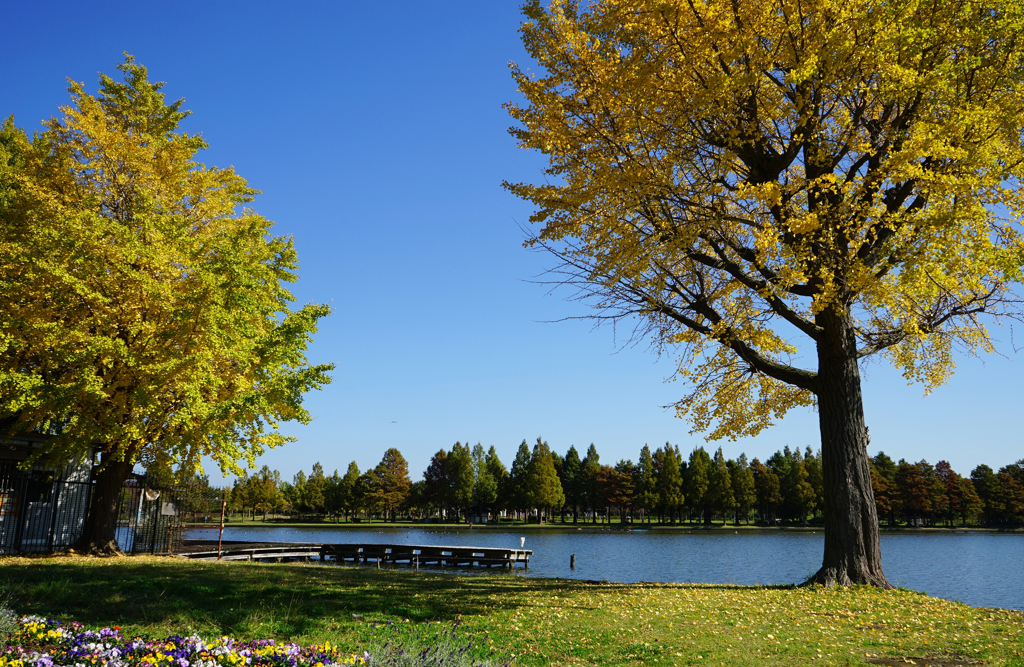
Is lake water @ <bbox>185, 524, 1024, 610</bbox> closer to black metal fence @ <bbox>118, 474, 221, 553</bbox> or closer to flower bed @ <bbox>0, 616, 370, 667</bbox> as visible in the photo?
black metal fence @ <bbox>118, 474, 221, 553</bbox>

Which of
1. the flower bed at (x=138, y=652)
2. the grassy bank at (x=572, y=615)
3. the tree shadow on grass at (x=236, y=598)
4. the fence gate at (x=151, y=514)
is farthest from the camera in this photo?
the fence gate at (x=151, y=514)

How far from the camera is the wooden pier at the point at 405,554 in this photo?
30.7 m

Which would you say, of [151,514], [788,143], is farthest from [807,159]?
[151,514]

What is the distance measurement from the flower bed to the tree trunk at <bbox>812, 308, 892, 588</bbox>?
33.6ft

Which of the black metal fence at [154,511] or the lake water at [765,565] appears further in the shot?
the lake water at [765,565]

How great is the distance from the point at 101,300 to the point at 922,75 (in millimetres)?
17572

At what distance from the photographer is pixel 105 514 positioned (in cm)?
1766

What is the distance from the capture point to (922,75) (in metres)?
10.3

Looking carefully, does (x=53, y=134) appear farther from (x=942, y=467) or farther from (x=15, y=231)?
(x=942, y=467)

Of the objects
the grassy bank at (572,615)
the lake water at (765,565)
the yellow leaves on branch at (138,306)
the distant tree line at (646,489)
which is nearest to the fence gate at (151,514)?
the yellow leaves on branch at (138,306)

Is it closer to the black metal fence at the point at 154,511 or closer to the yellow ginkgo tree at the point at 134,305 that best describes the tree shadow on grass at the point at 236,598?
the yellow ginkgo tree at the point at 134,305

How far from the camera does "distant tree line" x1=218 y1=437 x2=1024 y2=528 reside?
266ft

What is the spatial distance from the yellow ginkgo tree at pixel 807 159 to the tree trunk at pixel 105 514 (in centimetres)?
1497

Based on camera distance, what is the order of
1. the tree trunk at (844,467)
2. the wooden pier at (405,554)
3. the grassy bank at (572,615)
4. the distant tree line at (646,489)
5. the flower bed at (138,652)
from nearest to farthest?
the flower bed at (138,652)
the grassy bank at (572,615)
the tree trunk at (844,467)
the wooden pier at (405,554)
the distant tree line at (646,489)
